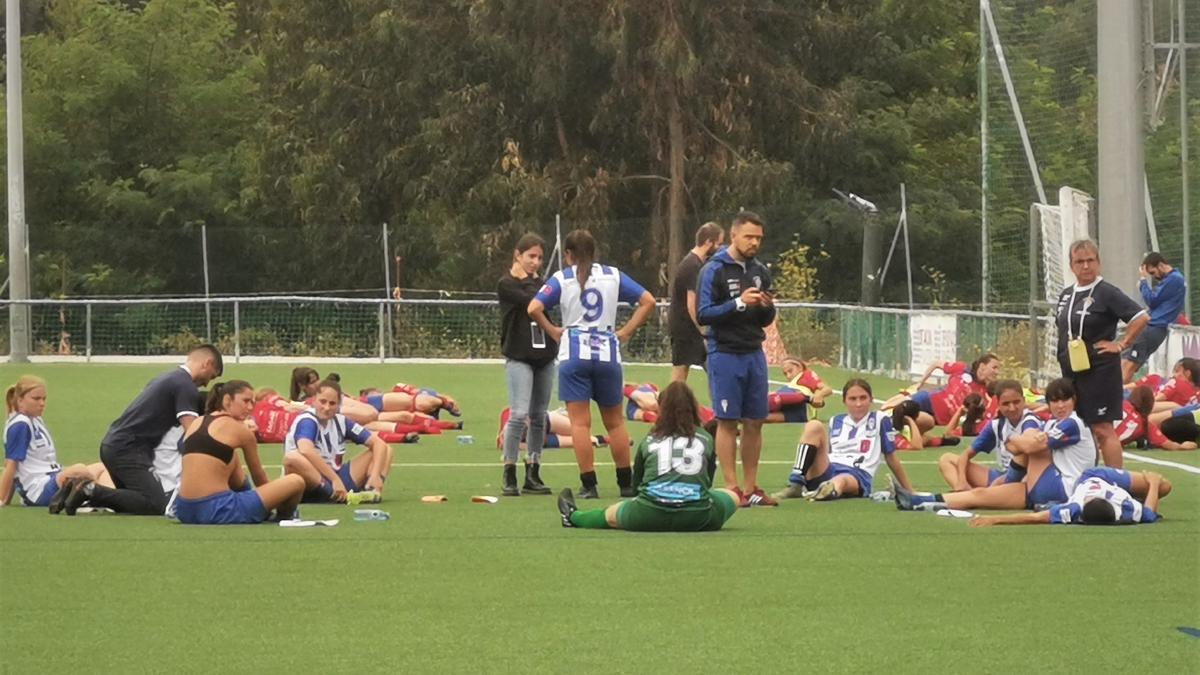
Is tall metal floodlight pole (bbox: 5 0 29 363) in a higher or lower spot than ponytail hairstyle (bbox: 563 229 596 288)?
higher

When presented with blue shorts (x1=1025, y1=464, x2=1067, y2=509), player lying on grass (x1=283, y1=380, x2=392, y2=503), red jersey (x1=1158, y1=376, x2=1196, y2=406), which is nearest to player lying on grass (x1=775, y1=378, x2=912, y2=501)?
blue shorts (x1=1025, y1=464, x2=1067, y2=509)

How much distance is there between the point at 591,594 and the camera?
10203 millimetres

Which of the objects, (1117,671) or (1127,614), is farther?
(1127,614)

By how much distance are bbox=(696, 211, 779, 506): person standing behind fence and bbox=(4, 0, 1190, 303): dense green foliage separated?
29434 millimetres

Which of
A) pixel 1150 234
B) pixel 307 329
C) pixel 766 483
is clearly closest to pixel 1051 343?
pixel 1150 234

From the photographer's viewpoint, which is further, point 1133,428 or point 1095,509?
point 1133,428

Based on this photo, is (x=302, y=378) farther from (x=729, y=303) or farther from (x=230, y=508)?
(x=729, y=303)

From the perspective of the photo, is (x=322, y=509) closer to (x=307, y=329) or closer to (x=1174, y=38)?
(x=1174, y=38)

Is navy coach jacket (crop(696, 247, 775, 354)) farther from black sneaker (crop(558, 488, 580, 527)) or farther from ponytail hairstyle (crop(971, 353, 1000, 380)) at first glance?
ponytail hairstyle (crop(971, 353, 1000, 380))

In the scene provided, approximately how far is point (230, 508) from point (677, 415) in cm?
290

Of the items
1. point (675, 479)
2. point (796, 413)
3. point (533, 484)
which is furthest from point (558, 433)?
point (675, 479)

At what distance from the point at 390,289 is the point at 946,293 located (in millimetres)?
11732

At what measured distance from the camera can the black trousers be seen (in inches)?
558

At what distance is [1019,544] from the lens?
12094 mm
